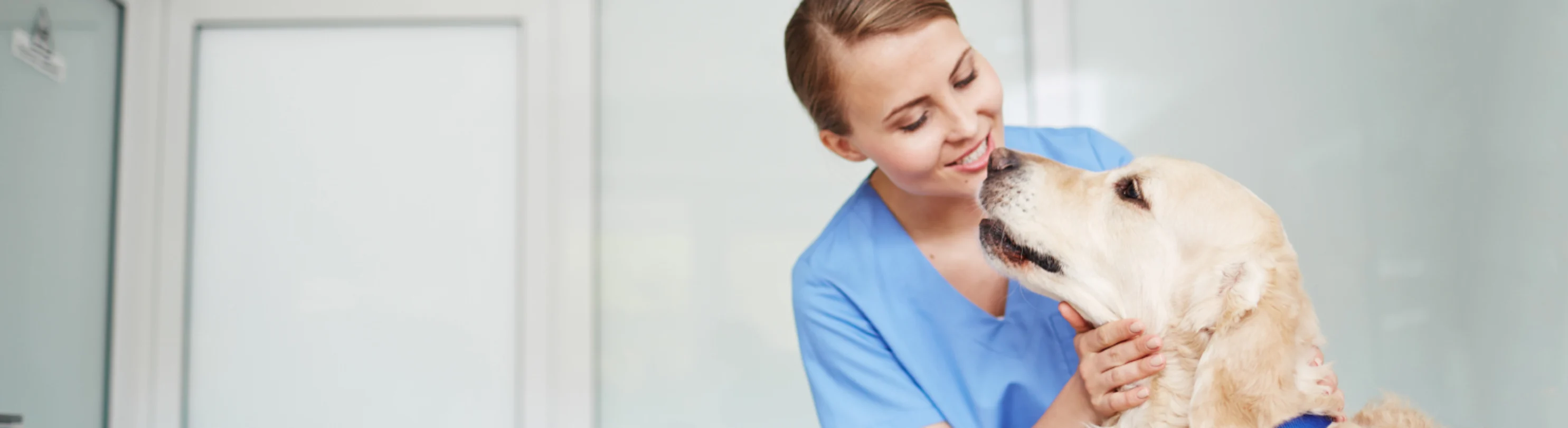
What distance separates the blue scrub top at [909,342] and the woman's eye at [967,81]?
29 cm

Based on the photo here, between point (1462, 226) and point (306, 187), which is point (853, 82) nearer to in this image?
point (1462, 226)

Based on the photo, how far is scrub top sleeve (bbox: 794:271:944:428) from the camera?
4.24ft

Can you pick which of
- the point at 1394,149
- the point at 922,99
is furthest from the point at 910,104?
Answer: the point at 1394,149

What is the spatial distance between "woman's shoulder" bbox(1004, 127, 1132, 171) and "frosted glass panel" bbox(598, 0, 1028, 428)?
1186 mm

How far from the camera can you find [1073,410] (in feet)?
3.61

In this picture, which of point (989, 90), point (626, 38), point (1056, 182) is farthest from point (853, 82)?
point (626, 38)

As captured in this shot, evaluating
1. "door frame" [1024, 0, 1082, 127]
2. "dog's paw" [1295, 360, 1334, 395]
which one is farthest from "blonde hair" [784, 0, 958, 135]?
"door frame" [1024, 0, 1082, 127]

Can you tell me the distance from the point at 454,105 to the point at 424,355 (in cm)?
84

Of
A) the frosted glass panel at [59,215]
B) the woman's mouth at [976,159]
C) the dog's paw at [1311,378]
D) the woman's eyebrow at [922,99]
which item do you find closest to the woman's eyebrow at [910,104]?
the woman's eyebrow at [922,99]

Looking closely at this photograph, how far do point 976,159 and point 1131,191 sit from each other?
22cm

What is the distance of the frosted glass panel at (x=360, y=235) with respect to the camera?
8.91ft

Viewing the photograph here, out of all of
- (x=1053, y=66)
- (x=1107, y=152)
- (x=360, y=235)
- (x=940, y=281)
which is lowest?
(x=940, y=281)

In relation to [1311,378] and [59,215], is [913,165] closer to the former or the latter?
[1311,378]

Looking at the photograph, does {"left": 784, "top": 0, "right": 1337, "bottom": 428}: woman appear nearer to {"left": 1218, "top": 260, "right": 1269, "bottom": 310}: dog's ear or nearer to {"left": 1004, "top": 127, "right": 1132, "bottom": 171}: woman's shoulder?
{"left": 1004, "top": 127, "right": 1132, "bottom": 171}: woman's shoulder
